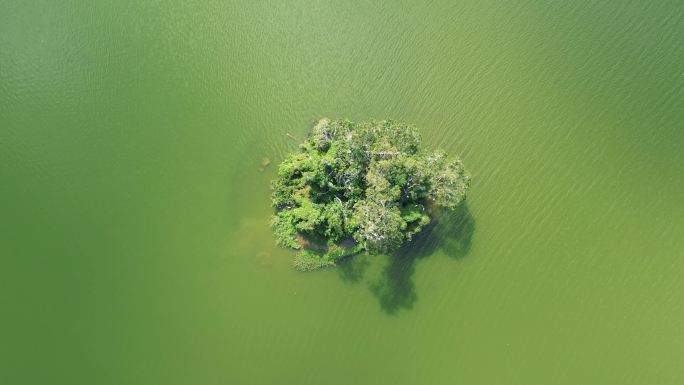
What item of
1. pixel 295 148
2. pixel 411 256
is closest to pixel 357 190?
pixel 411 256

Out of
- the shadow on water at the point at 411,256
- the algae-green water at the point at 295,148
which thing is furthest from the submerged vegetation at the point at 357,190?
the algae-green water at the point at 295,148

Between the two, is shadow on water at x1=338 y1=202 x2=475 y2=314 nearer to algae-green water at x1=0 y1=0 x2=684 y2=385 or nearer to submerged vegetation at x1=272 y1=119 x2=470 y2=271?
algae-green water at x1=0 y1=0 x2=684 y2=385

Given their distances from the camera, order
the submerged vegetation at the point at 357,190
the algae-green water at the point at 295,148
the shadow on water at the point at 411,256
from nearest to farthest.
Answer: the submerged vegetation at the point at 357,190 → the algae-green water at the point at 295,148 → the shadow on water at the point at 411,256

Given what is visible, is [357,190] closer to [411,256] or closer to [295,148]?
[411,256]

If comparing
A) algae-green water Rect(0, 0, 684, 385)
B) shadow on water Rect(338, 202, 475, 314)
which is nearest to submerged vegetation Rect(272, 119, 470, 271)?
shadow on water Rect(338, 202, 475, 314)

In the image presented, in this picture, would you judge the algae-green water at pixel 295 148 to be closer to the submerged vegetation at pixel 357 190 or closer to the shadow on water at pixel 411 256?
the shadow on water at pixel 411 256

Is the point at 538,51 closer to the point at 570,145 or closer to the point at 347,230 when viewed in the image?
the point at 570,145

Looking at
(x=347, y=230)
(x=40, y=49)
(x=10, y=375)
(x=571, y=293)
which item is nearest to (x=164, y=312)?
(x=10, y=375)
